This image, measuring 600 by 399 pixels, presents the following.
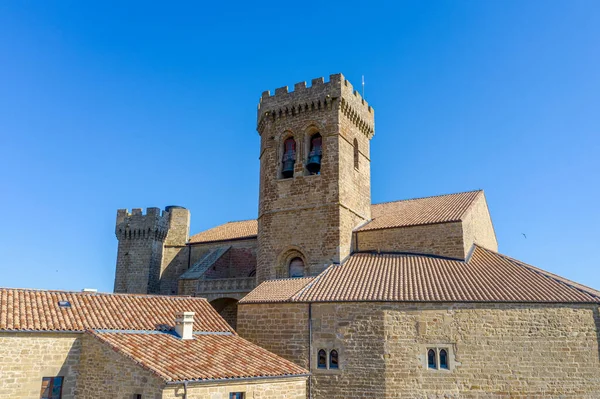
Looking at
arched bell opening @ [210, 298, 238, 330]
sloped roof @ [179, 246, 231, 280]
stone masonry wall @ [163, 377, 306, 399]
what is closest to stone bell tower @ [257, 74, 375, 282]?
arched bell opening @ [210, 298, 238, 330]

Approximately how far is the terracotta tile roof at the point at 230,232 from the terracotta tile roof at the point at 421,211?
8.80 m

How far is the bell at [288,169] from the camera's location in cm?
2080

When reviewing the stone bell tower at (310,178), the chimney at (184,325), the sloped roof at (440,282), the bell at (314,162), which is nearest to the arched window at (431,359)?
the sloped roof at (440,282)

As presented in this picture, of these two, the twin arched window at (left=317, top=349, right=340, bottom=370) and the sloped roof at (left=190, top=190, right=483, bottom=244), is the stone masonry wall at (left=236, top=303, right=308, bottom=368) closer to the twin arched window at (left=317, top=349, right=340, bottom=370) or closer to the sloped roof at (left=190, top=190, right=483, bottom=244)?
the twin arched window at (left=317, top=349, right=340, bottom=370)

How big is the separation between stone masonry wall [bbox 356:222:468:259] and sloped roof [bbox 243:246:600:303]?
444 millimetres

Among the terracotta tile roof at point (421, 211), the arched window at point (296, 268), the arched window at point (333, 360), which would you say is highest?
the terracotta tile roof at point (421, 211)

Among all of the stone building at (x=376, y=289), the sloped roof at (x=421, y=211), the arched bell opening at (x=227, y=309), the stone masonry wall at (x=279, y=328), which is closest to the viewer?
the stone building at (x=376, y=289)

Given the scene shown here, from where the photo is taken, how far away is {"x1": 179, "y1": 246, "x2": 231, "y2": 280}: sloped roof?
25281mm

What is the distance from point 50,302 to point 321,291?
8775 millimetres

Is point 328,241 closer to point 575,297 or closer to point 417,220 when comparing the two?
point 417,220

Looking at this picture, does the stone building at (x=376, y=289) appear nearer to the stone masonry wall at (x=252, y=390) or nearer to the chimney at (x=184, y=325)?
the stone masonry wall at (x=252, y=390)

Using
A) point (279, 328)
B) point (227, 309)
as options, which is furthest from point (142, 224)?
point (279, 328)

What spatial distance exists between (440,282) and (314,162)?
7.71 meters

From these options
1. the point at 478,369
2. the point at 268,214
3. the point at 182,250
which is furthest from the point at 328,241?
the point at 182,250
